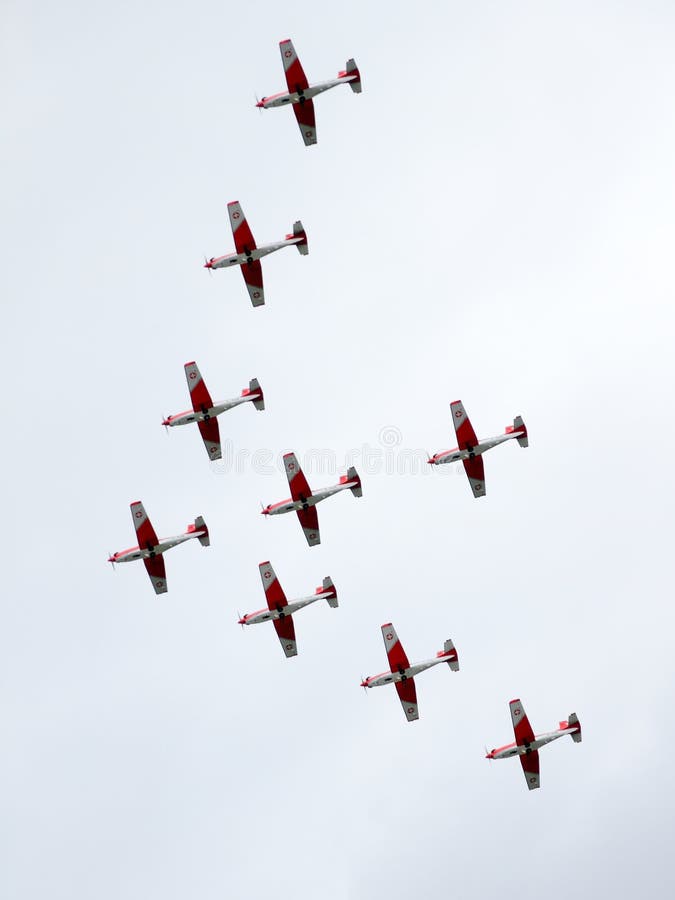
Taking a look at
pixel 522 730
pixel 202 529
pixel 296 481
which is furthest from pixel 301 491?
pixel 522 730

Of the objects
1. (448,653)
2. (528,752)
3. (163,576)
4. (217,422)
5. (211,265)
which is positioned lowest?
(528,752)

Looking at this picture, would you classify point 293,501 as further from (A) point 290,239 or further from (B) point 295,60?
(B) point 295,60

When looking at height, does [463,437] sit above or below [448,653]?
above

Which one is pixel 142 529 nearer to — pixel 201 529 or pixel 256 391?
pixel 201 529

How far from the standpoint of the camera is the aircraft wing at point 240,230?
296 feet

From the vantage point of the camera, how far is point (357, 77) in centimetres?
8844

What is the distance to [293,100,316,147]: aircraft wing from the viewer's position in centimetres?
8912

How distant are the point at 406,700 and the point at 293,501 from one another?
13.4 meters

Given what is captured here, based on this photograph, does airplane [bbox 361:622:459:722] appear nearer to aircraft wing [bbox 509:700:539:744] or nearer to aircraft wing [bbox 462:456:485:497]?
aircraft wing [bbox 509:700:539:744]

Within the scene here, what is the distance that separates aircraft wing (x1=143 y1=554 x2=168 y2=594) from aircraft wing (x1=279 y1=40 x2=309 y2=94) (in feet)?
86.4

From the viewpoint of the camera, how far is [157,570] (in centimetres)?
9450

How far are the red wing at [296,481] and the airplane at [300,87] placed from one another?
17655mm

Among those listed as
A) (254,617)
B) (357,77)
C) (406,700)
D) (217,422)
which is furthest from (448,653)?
(357,77)

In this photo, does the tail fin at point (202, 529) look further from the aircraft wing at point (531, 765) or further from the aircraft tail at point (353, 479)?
the aircraft wing at point (531, 765)
